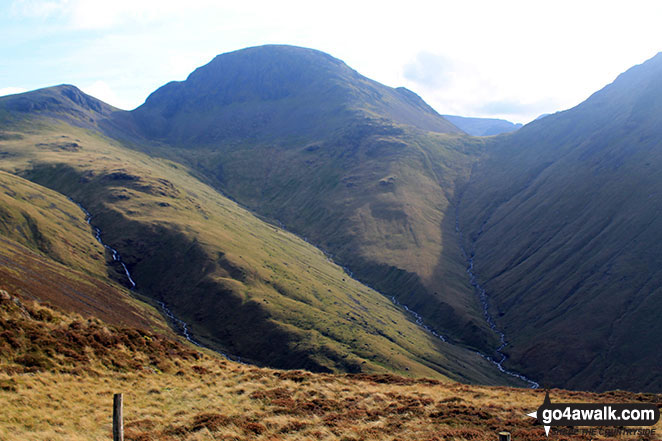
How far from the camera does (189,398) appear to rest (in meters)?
33.4

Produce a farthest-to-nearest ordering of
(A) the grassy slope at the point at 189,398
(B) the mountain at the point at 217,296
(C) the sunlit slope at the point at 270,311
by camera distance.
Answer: (C) the sunlit slope at the point at 270,311 → (B) the mountain at the point at 217,296 → (A) the grassy slope at the point at 189,398

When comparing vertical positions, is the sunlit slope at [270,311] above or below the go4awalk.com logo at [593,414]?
below

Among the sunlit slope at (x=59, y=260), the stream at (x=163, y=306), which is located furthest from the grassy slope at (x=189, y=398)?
the stream at (x=163, y=306)

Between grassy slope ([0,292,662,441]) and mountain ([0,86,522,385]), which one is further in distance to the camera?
mountain ([0,86,522,385])

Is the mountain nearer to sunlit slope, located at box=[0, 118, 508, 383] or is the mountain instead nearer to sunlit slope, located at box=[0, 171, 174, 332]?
sunlit slope, located at box=[0, 118, 508, 383]

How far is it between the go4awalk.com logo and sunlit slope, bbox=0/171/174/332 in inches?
3412

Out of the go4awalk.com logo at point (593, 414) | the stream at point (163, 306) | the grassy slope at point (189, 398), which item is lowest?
Answer: the stream at point (163, 306)

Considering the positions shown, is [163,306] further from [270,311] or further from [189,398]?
[189,398]

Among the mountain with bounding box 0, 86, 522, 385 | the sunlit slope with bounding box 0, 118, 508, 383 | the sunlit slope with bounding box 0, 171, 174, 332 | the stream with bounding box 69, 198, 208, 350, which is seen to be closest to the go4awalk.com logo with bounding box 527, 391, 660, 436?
the sunlit slope with bounding box 0, 171, 174, 332

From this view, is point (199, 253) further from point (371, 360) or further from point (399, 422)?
point (399, 422)

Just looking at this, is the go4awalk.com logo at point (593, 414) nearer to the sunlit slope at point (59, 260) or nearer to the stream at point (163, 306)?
the sunlit slope at point (59, 260)

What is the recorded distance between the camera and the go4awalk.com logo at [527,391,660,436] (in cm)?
2191

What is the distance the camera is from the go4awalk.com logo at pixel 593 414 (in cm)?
2191

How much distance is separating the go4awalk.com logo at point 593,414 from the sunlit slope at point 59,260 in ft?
284
